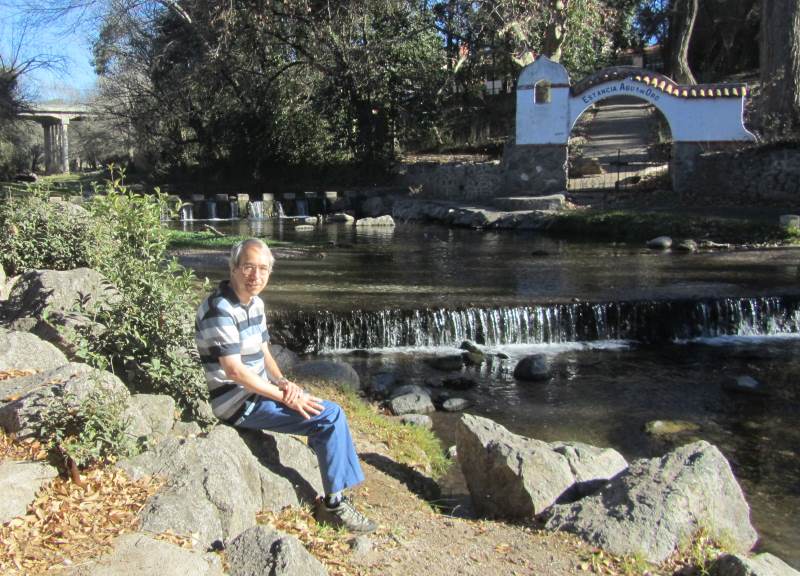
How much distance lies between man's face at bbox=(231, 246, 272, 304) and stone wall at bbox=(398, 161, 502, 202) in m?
20.7

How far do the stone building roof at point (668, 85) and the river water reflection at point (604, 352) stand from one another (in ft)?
21.8

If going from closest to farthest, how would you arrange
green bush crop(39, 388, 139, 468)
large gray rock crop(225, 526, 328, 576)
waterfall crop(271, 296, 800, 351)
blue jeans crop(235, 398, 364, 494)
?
large gray rock crop(225, 526, 328, 576)
green bush crop(39, 388, 139, 468)
blue jeans crop(235, 398, 364, 494)
waterfall crop(271, 296, 800, 351)

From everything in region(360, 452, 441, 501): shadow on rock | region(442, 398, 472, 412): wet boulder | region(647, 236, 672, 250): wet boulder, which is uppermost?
region(647, 236, 672, 250): wet boulder

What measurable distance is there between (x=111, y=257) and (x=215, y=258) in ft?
29.6

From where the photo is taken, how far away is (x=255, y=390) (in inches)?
172

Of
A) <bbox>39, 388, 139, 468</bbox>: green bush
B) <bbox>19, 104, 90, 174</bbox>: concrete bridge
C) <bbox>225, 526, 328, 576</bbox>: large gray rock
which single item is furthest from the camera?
<bbox>19, 104, 90, 174</bbox>: concrete bridge

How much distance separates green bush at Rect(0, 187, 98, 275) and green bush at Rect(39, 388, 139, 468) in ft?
13.0

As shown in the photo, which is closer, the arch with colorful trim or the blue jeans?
the blue jeans

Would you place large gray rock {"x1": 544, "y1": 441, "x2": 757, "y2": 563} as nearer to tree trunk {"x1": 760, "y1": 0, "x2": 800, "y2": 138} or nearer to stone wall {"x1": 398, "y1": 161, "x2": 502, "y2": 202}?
tree trunk {"x1": 760, "y1": 0, "x2": 800, "y2": 138}

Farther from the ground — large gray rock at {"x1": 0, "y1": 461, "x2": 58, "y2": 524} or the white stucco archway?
the white stucco archway

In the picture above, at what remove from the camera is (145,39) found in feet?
101

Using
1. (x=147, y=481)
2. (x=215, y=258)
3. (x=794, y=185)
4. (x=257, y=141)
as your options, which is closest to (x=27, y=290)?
(x=147, y=481)

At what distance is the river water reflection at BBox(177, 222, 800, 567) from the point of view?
768 cm

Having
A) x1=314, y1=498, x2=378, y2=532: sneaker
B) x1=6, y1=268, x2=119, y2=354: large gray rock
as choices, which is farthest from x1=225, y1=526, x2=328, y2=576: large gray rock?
x1=6, y1=268, x2=119, y2=354: large gray rock
